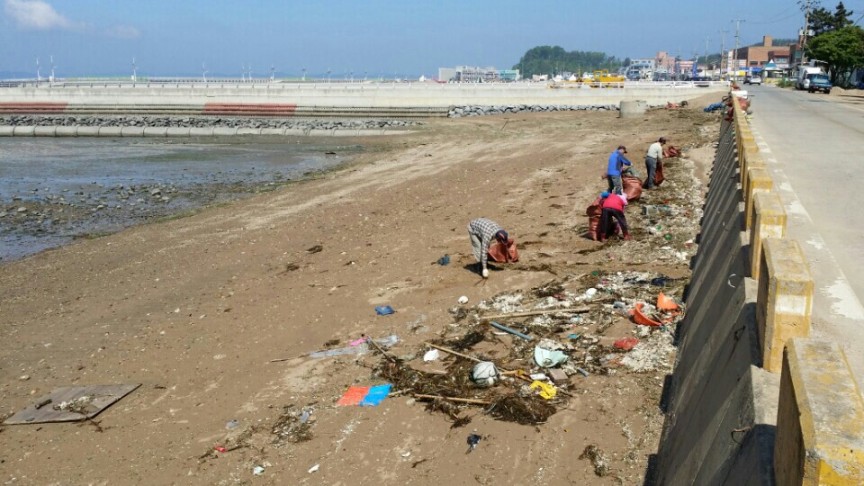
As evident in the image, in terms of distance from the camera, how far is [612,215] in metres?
12.5

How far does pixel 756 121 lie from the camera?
25.8m

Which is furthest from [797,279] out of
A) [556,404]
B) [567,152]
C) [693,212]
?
[567,152]

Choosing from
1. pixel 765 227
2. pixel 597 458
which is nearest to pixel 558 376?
pixel 597 458

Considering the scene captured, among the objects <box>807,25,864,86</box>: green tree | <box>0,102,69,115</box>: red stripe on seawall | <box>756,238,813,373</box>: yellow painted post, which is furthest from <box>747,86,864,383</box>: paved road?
<box>0,102,69,115</box>: red stripe on seawall

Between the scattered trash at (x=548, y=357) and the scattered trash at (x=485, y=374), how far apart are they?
1.61ft

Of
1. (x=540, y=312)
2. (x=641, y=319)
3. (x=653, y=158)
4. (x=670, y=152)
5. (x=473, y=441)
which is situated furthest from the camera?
(x=670, y=152)

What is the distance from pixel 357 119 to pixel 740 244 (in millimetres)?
45709

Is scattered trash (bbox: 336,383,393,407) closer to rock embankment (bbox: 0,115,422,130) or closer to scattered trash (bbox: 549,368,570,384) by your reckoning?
scattered trash (bbox: 549,368,570,384)

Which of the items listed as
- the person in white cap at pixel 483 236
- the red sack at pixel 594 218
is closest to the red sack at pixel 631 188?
the red sack at pixel 594 218

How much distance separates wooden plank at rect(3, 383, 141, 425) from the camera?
7.59 meters

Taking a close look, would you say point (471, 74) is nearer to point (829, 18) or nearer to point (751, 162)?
point (829, 18)

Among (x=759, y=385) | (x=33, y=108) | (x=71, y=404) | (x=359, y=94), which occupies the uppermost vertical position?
(x=359, y=94)

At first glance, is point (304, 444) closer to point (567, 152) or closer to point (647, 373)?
point (647, 373)

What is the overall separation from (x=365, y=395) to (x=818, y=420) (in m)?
5.58
